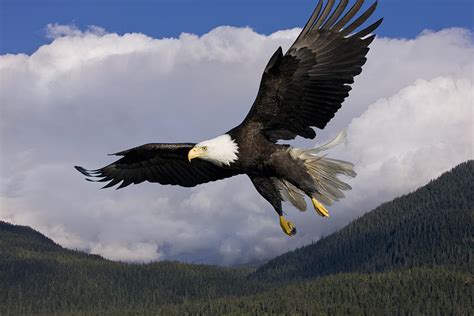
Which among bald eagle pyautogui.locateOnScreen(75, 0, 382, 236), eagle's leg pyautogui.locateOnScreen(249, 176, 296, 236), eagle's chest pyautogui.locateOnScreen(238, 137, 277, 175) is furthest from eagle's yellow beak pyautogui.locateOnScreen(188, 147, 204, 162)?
eagle's leg pyautogui.locateOnScreen(249, 176, 296, 236)

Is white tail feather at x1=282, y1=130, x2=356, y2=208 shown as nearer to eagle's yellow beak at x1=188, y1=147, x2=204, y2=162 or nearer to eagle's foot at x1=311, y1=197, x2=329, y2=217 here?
eagle's foot at x1=311, y1=197, x2=329, y2=217

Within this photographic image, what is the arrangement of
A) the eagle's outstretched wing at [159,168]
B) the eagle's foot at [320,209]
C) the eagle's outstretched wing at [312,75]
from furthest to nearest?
the eagle's outstretched wing at [159,168] → the eagle's outstretched wing at [312,75] → the eagle's foot at [320,209]

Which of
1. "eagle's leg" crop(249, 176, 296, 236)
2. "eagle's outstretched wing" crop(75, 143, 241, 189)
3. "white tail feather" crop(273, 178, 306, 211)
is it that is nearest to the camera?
"eagle's leg" crop(249, 176, 296, 236)

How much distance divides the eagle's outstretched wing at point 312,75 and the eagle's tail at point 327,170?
0.38 metres

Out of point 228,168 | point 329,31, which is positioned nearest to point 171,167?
point 228,168

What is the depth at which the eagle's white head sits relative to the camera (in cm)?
1144

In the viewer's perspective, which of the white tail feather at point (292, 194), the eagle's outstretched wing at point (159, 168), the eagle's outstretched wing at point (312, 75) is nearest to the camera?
the eagle's outstretched wing at point (312, 75)

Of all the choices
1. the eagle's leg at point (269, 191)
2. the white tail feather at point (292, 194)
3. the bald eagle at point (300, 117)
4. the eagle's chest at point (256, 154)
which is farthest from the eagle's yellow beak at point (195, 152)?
the white tail feather at point (292, 194)

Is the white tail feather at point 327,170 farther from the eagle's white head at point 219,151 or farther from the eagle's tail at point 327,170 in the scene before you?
the eagle's white head at point 219,151

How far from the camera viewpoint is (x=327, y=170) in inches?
484

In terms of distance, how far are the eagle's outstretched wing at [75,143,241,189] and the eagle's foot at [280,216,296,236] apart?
1.72 m

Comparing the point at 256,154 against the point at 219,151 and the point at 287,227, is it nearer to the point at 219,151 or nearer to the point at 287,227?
the point at 219,151

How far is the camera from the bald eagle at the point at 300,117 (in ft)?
37.1

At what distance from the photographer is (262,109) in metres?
11.9
